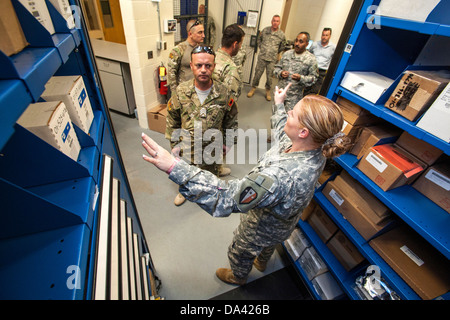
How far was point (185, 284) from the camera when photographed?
1919 millimetres

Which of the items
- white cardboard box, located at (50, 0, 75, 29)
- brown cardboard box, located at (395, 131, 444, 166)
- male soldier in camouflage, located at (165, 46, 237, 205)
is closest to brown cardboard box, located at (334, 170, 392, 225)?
brown cardboard box, located at (395, 131, 444, 166)

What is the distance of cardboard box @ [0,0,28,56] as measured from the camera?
1.73ft

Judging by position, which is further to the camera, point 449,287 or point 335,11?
point 335,11

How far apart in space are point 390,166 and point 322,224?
0.84 meters

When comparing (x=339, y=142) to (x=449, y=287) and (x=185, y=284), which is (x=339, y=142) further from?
(x=185, y=284)

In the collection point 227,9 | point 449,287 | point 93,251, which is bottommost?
point 449,287

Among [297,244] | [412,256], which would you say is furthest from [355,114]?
[297,244]

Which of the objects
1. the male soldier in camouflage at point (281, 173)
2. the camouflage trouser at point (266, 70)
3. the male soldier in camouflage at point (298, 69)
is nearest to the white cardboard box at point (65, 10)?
the male soldier in camouflage at point (281, 173)

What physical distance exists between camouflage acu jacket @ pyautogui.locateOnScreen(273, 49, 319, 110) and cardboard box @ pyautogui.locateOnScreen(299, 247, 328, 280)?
2.60m

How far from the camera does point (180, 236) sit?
2.30 metres

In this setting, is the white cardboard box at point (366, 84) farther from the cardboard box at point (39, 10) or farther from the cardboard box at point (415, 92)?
the cardboard box at point (39, 10)

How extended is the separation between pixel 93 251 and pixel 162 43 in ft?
11.8

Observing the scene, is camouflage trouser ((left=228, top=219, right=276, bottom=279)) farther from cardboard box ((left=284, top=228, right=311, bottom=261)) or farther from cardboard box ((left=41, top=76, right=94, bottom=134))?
cardboard box ((left=41, top=76, right=94, bottom=134))
